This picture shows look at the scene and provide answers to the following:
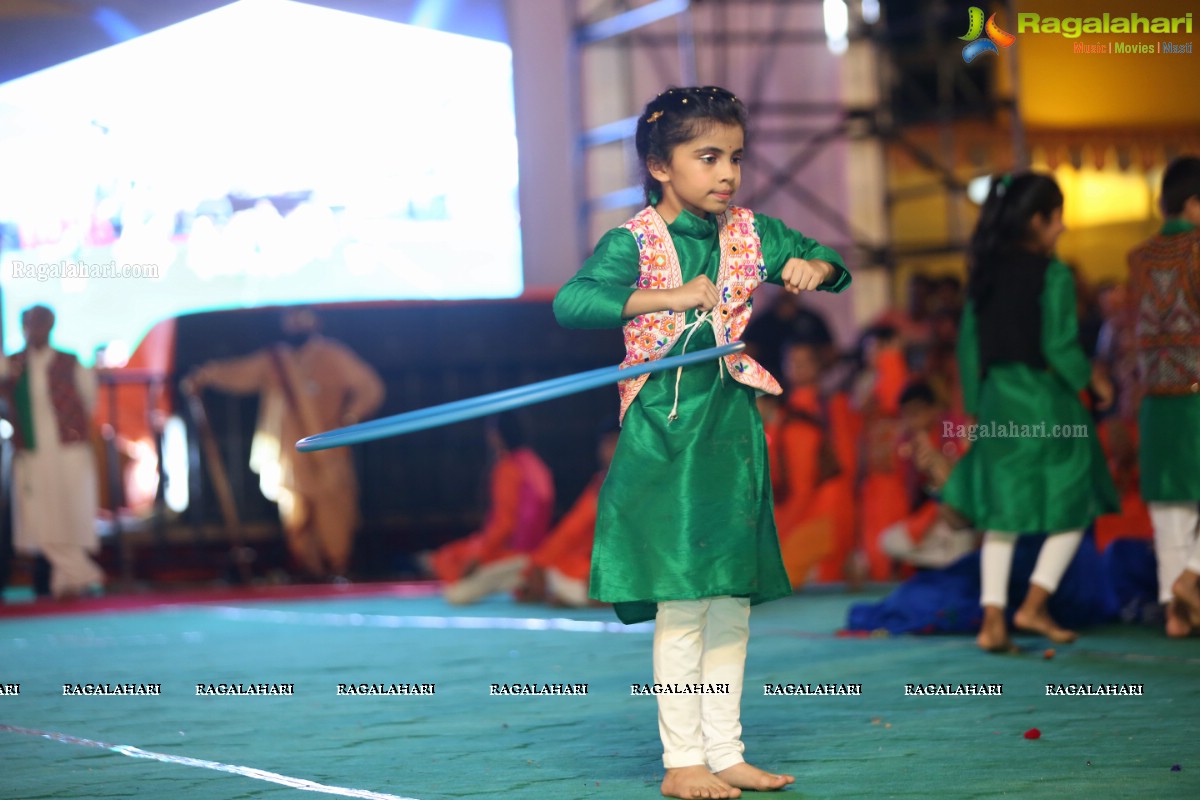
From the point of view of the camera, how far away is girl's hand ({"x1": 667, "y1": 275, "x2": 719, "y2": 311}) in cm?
260

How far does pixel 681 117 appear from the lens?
2.81 m

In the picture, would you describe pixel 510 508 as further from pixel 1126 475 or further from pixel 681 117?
pixel 681 117

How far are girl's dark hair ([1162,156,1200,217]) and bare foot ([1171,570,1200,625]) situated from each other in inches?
44.1

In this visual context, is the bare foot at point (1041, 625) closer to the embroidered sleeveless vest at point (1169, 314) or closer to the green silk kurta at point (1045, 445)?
the green silk kurta at point (1045, 445)

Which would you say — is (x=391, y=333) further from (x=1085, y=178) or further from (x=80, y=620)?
(x=1085, y=178)

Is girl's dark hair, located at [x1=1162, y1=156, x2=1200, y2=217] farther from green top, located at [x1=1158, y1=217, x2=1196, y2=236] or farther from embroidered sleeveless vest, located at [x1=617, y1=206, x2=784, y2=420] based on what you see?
embroidered sleeveless vest, located at [x1=617, y1=206, x2=784, y2=420]

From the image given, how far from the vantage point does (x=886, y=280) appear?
10625mm

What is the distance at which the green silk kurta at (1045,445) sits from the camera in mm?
4473

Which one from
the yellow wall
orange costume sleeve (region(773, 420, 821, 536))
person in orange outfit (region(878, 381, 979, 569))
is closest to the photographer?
person in orange outfit (region(878, 381, 979, 569))

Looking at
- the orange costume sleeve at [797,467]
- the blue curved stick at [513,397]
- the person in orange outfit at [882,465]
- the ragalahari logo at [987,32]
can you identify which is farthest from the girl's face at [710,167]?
the ragalahari logo at [987,32]

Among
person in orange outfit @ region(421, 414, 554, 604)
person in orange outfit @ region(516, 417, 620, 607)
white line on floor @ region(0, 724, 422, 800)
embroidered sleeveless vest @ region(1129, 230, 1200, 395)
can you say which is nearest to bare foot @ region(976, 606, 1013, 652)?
embroidered sleeveless vest @ region(1129, 230, 1200, 395)

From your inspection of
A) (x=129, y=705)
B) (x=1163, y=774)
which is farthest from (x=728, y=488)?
(x=129, y=705)

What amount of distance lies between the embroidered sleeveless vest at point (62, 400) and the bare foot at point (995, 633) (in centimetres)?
531

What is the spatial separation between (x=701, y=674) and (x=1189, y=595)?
2.24 meters
